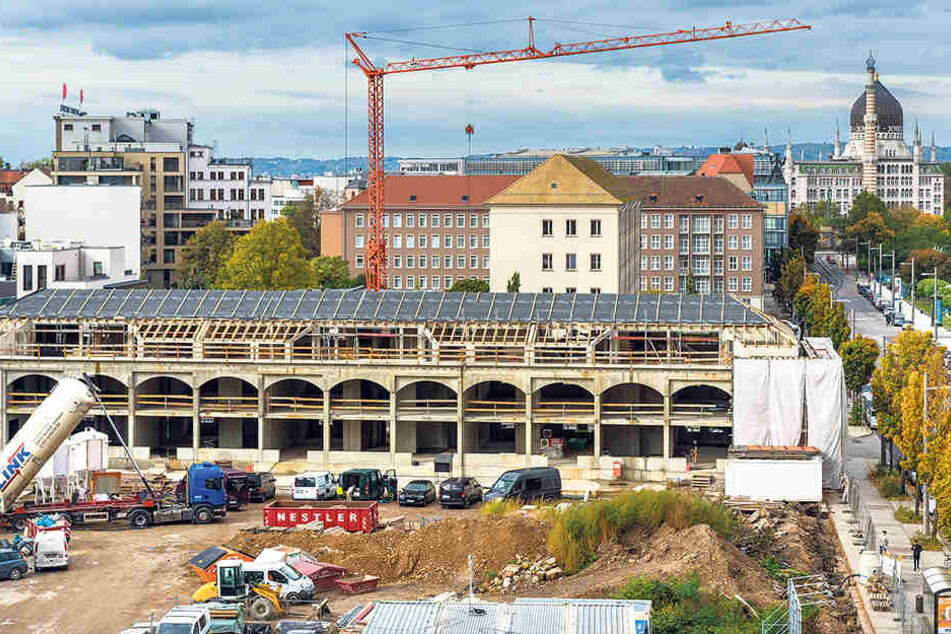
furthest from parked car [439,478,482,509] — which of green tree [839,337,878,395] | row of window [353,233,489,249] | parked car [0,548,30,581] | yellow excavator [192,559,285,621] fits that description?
row of window [353,233,489,249]

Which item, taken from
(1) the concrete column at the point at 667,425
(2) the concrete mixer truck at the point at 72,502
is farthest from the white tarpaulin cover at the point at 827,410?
(2) the concrete mixer truck at the point at 72,502

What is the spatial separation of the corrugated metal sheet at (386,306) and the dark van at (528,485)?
12.5 m

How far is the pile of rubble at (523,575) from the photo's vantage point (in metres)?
56.3

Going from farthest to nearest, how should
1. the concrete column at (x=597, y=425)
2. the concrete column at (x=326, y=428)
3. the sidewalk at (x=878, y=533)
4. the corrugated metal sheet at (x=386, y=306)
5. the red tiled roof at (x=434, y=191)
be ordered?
the red tiled roof at (x=434, y=191) → the corrugated metal sheet at (x=386, y=306) → the concrete column at (x=326, y=428) → the concrete column at (x=597, y=425) → the sidewalk at (x=878, y=533)

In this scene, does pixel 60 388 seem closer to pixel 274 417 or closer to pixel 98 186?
pixel 274 417

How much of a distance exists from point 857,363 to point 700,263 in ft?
234

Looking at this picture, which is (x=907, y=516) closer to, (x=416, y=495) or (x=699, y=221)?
(x=416, y=495)

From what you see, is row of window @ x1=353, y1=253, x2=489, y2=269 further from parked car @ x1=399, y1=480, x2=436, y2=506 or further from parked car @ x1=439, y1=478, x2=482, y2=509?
parked car @ x1=439, y1=478, x2=482, y2=509

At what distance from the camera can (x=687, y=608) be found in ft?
164

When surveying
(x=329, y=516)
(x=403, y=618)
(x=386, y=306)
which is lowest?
(x=329, y=516)

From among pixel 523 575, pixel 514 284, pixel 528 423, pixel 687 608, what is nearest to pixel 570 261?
pixel 514 284

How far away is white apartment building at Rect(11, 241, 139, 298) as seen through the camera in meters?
110

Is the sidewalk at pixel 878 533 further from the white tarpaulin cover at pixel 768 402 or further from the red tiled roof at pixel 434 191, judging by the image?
the red tiled roof at pixel 434 191

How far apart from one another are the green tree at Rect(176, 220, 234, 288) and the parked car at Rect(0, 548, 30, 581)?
314 feet
